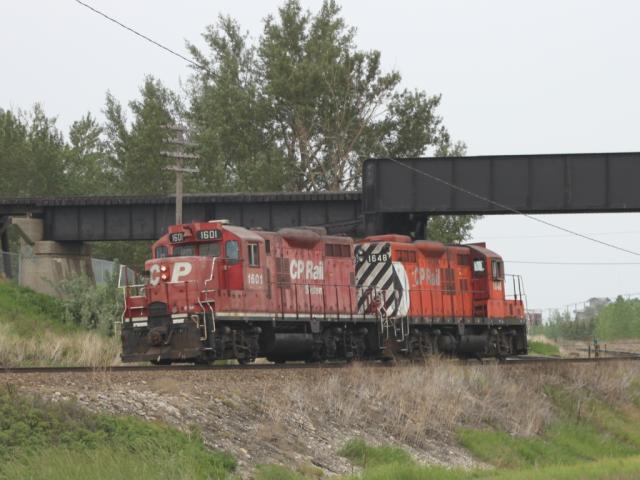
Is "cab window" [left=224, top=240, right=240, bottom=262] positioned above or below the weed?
above

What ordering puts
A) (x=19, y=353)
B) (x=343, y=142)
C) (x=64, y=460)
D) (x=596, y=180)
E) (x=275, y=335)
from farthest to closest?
(x=343, y=142)
(x=596, y=180)
(x=19, y=353)
(x=275, y=335)
(x=64, y=460)

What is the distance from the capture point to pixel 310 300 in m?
27.0

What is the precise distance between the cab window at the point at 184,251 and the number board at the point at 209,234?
34 cm

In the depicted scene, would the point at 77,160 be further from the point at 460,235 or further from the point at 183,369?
the point at 183,369

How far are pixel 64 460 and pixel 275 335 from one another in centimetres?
1215

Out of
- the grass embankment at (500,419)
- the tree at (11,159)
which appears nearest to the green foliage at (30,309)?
the grass embankment at (500,419)

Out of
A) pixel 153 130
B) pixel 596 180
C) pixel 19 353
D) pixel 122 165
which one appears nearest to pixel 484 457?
pixel 19 353

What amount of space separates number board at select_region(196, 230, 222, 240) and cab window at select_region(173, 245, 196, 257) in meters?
0.34

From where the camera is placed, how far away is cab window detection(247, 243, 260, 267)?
24859 mm

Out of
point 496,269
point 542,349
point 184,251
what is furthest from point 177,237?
point 542,349

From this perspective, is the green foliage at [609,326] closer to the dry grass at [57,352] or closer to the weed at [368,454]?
the dry grass at [57,352]

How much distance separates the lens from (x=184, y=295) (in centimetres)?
2361

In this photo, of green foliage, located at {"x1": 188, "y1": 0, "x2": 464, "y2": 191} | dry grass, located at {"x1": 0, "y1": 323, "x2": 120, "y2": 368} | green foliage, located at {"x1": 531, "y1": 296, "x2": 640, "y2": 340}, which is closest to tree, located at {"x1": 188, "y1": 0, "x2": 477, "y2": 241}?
green foliage, located at {"x1": 188, "y1": 0, "x2": 464, "y2": 191}

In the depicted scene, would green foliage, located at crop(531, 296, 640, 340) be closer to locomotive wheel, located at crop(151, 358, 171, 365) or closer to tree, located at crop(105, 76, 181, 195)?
tree, located at crop(105, 76, 181, 195)
